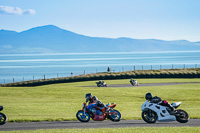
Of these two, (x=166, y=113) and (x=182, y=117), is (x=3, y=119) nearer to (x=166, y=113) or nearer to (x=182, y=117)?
(x=166, y=113)

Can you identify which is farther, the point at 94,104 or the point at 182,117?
the point at 94,104

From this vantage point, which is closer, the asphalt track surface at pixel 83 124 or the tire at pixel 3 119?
the asphalt track surface at pixel 83 124

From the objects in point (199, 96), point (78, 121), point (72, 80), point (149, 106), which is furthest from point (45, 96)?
point (72, 80)

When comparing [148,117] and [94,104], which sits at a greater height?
[94,104]

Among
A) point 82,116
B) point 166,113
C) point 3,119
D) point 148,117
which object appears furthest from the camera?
point 82,116

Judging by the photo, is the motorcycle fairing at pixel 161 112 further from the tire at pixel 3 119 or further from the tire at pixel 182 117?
the tire at pixel 3 119

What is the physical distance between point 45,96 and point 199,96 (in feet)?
58.3

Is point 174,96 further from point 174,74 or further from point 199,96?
point 174,74

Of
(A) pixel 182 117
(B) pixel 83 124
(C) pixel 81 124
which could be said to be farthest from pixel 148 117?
(C) pixel 81 124

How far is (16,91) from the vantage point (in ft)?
140

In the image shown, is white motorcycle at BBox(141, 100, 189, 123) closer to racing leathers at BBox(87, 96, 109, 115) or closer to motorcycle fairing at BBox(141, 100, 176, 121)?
motorcycle fairing at BBox(141, 100, 176, 121)

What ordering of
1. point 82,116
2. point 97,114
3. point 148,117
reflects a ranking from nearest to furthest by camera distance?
point 148,117, point 97,114, point 82,116

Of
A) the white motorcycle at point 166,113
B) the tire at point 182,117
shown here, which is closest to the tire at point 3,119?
the white motorcycle at point 166,113

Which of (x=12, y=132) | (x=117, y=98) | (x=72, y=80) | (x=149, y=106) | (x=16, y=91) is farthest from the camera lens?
(x=72, y=80)
